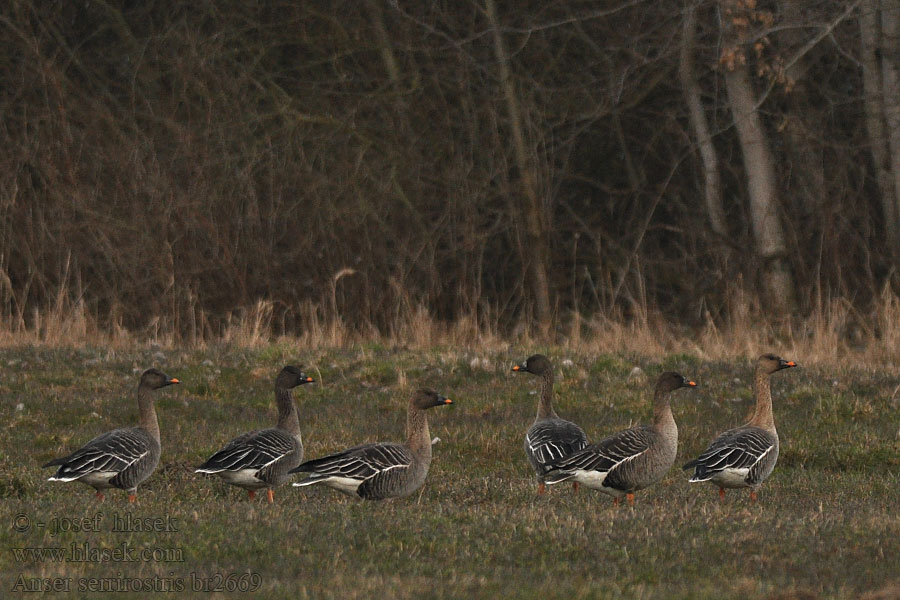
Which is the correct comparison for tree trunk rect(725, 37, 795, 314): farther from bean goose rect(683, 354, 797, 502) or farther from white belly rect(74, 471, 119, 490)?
white belly rect(74, 471, 119, 490)

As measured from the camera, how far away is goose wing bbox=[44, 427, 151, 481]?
32.4 feet

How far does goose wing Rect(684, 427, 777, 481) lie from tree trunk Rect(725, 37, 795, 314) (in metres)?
Answer: 13.9

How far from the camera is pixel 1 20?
27.0m

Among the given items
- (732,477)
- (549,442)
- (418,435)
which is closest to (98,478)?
(418,435)

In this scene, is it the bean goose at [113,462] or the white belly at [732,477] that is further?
the white belly at [732,477]

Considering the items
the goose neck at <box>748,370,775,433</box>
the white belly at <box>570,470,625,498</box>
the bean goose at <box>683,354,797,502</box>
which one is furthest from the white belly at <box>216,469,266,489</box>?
the goose neck at <box>748,370,775,433</box>

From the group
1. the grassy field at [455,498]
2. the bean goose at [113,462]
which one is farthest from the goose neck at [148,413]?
the grassy field at [455,498]

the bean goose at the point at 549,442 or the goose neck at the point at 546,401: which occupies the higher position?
the goose neck at the point at 546,401

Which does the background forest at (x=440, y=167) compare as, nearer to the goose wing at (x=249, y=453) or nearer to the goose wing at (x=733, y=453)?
the goose wing at (x=733, y=453)

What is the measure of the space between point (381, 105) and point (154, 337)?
7.44 meters

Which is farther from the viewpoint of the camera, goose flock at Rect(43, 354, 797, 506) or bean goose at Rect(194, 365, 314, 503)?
bean goose at Rect(194, 365, 314, 503)

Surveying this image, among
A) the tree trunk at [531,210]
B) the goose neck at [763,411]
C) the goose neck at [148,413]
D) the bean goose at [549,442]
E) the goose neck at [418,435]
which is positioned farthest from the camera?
the tree trunk at [531,210]

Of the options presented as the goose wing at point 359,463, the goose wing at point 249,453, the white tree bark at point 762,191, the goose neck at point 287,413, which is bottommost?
the goose wing at point 359,463

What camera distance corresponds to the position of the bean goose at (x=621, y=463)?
9.99 metres
